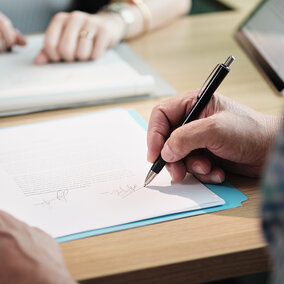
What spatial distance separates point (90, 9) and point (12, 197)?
3.50 feet

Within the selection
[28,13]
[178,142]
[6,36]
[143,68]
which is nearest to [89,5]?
[28,13]

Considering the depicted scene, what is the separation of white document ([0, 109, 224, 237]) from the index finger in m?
0.04

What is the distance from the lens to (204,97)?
0.64 m

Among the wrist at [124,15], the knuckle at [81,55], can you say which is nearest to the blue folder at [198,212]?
the knuckle at [81,55]

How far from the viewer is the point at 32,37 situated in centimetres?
119

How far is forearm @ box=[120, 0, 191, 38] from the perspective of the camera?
1189 mm

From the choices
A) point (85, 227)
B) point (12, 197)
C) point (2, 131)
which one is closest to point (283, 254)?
point (85, 227)

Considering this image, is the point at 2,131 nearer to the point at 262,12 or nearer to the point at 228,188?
the point at 228,188

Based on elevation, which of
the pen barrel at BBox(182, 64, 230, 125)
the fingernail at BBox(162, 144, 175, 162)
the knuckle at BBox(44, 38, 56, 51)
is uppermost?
the pen barrel at BBox(182, 64, 230, 125)

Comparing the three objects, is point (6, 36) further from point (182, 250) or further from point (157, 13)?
point (182, 250)

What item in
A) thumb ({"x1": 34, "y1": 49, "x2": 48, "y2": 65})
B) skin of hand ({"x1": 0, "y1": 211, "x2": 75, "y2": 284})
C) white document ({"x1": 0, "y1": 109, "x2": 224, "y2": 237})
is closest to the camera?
skin of hand ({"x1": 0, "y1": 211, "x2": 75, "y2": 284})

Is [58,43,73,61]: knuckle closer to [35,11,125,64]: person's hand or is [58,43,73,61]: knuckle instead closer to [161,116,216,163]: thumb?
[35,11,125,64]: person's hand
